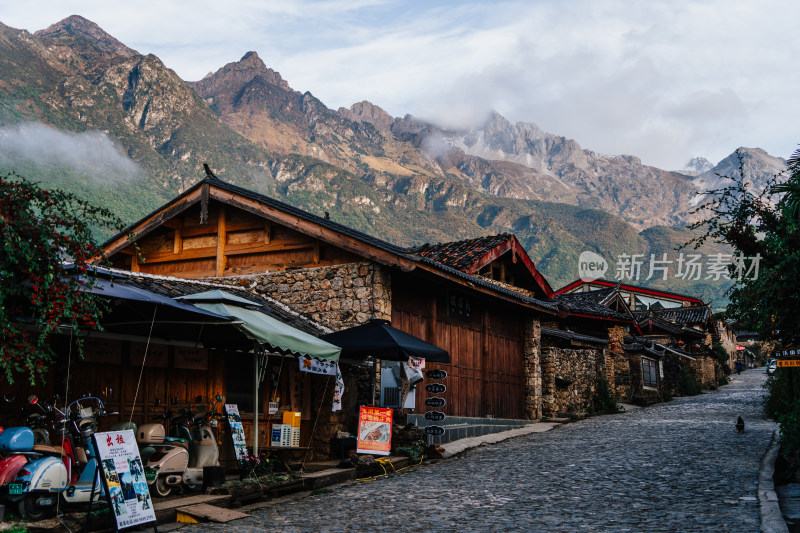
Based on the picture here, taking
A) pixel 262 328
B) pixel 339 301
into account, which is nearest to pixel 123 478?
pixel 262 328

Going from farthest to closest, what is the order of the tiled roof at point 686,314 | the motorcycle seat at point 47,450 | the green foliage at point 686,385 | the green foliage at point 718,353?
the green foliage at point 718,353
the tiled roof at point 686,314
the green foliage at point 686,385
the motorcycle seat at point 47,450

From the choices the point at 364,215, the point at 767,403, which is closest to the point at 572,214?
the point at 364,215

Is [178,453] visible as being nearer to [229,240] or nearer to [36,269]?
[36,269]

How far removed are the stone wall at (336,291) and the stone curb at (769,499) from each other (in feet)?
23.9

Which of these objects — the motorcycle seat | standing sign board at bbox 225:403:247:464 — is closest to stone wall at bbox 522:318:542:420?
standing sign board at bbox 225:403:247:464

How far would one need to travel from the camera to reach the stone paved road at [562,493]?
7898 millimetres

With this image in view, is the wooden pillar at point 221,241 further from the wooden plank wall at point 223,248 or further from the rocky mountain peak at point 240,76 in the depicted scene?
the rocky mountain peak at point 240,76

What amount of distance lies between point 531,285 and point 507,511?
1461 cm

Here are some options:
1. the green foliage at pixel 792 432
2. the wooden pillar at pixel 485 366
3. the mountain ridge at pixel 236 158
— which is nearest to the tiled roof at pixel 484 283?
the wooden pillar at pixel 485 366

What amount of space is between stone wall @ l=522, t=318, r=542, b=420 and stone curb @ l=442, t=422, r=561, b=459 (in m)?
0.73

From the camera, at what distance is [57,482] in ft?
24.1

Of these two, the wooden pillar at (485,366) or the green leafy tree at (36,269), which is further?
the wooden pillar at (485,366)

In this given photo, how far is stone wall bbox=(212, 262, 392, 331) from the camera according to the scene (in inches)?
577

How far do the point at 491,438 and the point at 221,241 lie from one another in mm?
7990
